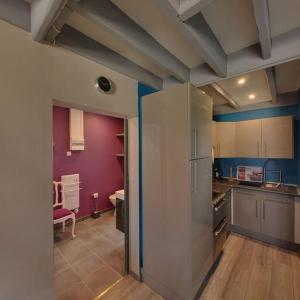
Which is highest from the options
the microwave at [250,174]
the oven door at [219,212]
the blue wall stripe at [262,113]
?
the blue wall stripe at [262,113]

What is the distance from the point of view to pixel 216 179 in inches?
138

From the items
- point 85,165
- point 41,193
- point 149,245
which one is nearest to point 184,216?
point 149,245

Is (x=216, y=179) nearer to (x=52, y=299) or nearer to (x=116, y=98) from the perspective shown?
(x=116, y=98)

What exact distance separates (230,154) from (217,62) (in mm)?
2123

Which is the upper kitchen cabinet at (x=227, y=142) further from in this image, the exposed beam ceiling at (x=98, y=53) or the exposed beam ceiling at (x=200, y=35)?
the exposed beam ceiling at (x=98, y=53)

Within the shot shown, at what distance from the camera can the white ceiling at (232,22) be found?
3.58 ft

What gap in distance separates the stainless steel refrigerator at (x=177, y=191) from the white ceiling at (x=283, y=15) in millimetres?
713

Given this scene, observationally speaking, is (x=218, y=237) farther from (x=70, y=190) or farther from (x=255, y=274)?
(x=70, y=190)

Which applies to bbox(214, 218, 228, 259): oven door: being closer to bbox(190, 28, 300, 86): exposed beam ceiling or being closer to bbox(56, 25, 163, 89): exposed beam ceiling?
bbox(190, 28, 300, 86): exposed beam ceiling

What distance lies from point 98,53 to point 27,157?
1.08 meters

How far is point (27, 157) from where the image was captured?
3.65 feet

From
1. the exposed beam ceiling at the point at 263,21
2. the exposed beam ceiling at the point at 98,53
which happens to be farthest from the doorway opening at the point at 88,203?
the exposed beam ceiling at the point at 263,21

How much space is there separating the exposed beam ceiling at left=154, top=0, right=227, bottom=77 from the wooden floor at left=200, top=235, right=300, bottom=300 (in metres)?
2.35

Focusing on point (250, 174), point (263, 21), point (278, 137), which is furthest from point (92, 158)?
point (278, 137)
